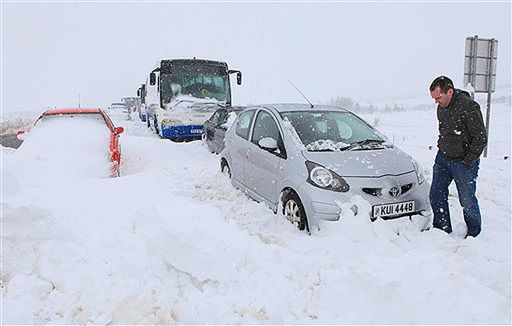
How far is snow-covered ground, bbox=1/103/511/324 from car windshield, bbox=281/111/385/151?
1138 mm

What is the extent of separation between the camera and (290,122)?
207 inches

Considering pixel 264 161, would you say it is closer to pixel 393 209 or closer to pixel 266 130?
pixel 266 130

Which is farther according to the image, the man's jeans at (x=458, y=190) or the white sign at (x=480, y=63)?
the white sign at (x=480, y=63)

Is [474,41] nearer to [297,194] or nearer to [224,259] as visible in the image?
[297,194]

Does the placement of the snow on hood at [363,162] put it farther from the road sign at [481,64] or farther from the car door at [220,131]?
the road sign at [481,64]

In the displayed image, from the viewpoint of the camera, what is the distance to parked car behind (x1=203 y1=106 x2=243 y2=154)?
9641 mm

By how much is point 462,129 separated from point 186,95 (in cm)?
1009

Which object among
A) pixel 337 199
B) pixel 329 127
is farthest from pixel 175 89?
pixel 337 199

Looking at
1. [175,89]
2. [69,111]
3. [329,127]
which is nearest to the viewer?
[329,127]

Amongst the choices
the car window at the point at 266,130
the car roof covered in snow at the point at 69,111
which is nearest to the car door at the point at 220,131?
the car roof covered in snow at the point at 69,111

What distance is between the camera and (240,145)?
6.05m

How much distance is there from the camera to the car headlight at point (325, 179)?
423 cm

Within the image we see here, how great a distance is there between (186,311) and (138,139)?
8.42 meters

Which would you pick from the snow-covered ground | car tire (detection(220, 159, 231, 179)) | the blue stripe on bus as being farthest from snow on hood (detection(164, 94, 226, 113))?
the snow-covered ground
